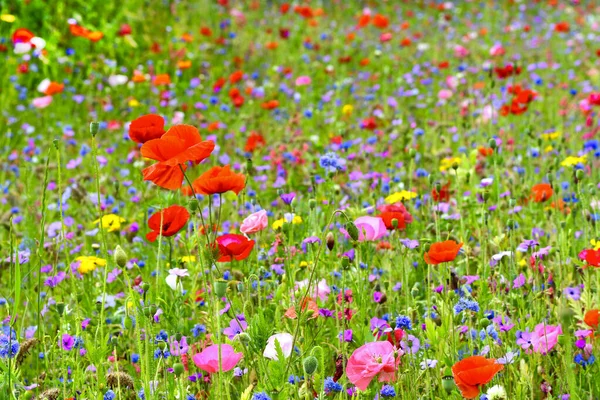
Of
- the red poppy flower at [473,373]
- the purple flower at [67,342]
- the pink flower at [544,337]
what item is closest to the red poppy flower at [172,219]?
the purple flower at [67,342]

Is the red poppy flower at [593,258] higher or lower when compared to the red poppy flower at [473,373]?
higher

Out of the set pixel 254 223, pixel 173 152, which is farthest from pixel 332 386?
pixel 173 152

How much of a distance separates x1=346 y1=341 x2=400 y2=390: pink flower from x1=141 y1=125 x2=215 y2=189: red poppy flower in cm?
51

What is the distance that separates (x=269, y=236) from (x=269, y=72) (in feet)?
10.8

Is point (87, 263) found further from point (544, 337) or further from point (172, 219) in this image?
point (544, 337)

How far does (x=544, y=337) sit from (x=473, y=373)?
444mm

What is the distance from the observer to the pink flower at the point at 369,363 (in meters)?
1.53

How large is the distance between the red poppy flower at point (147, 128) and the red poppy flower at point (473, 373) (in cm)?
83

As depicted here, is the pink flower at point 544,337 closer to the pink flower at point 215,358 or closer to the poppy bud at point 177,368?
the pink flower at point 215,358

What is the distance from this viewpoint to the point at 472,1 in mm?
9914

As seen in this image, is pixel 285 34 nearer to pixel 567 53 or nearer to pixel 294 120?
pixel 294 120

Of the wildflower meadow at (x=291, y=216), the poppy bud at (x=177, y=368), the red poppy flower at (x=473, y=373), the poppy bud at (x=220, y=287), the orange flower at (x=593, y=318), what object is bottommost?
the wildflower meadow at (x=291, y=216)

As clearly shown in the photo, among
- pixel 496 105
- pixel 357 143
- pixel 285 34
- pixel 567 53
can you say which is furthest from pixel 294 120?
pixel 567 53

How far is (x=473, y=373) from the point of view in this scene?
4.59ft
